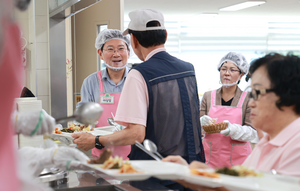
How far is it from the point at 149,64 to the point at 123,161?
0.67 m

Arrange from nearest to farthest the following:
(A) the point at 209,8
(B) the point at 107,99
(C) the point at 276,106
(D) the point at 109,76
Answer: (C) the point at 276,106 < (B) the point at 107,99 < (D) the point at 109,76 < (A) the point at 209,8

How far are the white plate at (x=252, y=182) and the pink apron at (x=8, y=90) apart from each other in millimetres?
482

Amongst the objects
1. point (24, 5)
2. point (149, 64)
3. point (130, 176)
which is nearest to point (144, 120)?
point (149, 64)

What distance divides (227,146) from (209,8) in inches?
198

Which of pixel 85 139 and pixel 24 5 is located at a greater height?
pixel 24 5

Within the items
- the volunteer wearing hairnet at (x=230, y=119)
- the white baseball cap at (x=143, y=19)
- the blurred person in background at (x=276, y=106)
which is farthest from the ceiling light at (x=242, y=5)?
the blurred person in background at (x=276, y=106)

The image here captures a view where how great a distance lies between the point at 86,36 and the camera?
12.8ft

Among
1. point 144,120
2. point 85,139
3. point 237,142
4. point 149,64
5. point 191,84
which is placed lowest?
point 237,142

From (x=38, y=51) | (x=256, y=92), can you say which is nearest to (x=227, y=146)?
(x=256, y=92)

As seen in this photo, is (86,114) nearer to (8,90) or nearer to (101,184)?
(8,90)

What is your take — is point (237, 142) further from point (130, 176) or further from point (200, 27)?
point (200, 27)

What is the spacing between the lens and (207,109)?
9.07 feet

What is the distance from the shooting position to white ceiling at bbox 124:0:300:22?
6223mm

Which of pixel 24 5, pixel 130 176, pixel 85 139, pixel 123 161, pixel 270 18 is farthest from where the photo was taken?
pixel 270 18
